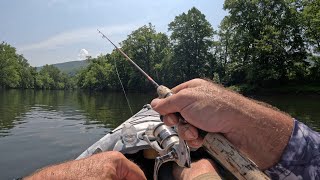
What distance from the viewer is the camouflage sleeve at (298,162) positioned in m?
2.05

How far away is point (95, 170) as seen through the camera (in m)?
1.96

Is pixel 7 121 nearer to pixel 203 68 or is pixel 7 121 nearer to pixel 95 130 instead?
pixel 95 130

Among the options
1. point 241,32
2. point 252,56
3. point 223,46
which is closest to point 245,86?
point 252,56

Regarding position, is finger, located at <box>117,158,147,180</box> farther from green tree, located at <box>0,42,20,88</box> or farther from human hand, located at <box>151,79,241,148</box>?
green tree, located at <box>0,42,20,88</box>

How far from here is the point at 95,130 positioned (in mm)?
15992

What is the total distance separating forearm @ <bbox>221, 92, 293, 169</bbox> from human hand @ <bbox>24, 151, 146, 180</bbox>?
0.71 m

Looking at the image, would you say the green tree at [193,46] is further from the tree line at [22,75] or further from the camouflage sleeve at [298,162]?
the camouflage sleeve at [298,162]

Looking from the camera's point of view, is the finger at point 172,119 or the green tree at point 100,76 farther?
the green tree at point 100,76

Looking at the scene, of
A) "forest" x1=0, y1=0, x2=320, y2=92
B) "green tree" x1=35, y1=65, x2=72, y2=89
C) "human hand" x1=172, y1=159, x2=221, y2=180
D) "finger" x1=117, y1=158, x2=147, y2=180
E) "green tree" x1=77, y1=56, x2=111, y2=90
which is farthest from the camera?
"green tree" x1=35, y1=65, x2=72, y2=89

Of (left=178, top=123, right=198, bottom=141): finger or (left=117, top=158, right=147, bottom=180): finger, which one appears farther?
(left=117, top=158, right=147, bottom=180): finger

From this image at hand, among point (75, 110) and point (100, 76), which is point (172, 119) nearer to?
point (75, 110)

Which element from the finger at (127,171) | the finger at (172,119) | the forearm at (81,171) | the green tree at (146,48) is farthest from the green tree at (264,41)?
the forearm at (81,171)

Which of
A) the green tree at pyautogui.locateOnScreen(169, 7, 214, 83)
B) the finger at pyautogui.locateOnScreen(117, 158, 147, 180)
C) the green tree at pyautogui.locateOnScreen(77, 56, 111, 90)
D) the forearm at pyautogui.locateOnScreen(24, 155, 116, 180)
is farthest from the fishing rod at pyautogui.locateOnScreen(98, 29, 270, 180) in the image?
the green tree at pyautogui.locateOnScreen(77, 56, 111, 90)

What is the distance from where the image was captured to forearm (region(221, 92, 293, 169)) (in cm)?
196
